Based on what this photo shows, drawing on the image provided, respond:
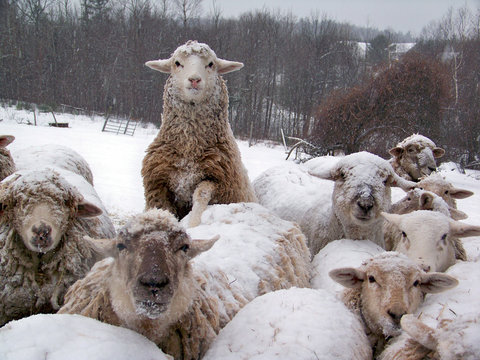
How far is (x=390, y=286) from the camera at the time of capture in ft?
7.71

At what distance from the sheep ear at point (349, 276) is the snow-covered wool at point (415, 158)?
12.1 feet

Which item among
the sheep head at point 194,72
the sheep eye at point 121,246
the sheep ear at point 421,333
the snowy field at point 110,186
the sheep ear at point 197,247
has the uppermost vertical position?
the sheep head at point 194,72

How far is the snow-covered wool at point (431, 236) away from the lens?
3.04 m

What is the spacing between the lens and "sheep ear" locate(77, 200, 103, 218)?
3.17 m

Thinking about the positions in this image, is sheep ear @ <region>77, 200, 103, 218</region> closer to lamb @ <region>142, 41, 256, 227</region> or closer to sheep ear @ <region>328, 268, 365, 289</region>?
lamb @ <region>142, 41, 256, 227</region>

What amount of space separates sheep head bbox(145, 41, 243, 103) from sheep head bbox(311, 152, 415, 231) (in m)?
1.60

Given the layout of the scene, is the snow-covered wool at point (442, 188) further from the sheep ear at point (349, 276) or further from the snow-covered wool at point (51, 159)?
the snow-covered wool at point (51, 159)

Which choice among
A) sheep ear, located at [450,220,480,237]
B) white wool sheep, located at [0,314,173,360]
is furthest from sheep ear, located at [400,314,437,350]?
sheep ear, located at [450,220,480,237]

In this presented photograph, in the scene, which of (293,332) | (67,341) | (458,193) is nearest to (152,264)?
(67,341)

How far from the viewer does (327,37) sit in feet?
132

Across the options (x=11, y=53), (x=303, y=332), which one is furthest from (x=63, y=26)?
(x=303, y=332)

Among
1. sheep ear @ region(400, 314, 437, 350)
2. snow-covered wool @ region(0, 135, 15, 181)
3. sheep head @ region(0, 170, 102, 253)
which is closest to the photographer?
sheep ear @ region(400, 314, 437, 350)

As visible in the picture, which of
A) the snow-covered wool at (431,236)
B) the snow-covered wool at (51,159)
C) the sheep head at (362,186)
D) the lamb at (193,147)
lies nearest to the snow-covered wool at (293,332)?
the snow-covered wool at (431,236)

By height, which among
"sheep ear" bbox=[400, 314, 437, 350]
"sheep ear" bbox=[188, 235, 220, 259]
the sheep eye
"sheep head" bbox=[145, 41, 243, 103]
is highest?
"sheep head" bbox=[145, 41, 243, 103]
